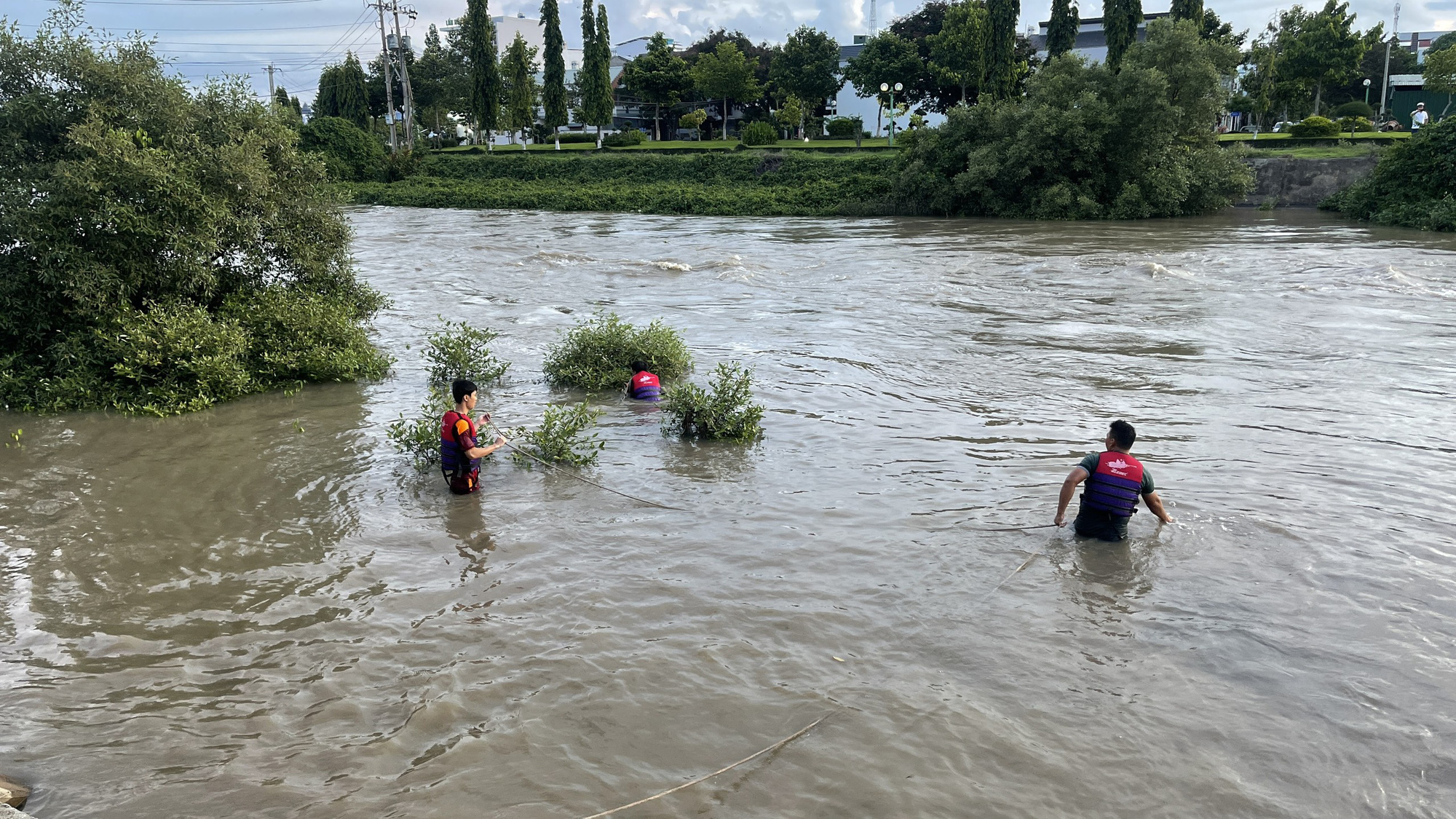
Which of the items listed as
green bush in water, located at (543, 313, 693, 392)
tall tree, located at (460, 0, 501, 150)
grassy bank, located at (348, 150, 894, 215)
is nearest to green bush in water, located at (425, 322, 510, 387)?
green bush in water, located at (543, 313, 693, 392)

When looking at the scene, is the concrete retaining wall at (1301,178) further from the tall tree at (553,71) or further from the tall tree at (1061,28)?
the tall tree at (553,71)

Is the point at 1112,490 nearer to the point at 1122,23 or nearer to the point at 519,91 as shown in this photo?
the point at 1122,23

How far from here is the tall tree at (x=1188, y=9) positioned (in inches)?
1657

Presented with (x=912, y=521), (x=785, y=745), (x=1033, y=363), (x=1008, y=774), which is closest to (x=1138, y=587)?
(x=912, y=521)

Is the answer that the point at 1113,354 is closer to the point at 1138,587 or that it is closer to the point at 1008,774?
the point at 1138,587

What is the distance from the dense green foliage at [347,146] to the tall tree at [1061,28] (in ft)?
130

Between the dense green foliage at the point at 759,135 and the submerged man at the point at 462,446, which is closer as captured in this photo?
the submerged man at the point at 462,446

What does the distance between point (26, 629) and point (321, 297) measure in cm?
906

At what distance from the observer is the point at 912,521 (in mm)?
8031

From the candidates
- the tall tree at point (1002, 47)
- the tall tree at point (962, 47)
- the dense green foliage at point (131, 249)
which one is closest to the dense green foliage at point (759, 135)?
the tall tree at point (962, 47)

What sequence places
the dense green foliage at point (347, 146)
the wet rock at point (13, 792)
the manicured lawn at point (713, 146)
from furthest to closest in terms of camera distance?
the dense green foliage at point (347, 146) < the manicured lawn at point (713, 146) < the wet rock at point (13, 792)

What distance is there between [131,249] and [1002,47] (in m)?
44.6

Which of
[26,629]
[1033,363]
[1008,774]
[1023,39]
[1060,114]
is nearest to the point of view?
[1008,774]

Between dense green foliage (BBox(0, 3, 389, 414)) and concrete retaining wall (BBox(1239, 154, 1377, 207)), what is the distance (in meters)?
36.7
